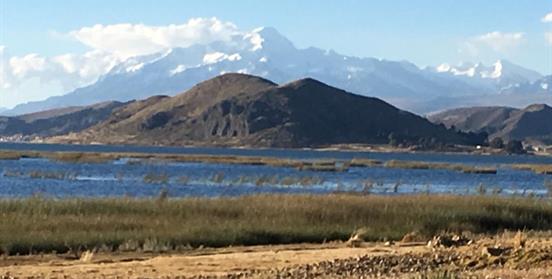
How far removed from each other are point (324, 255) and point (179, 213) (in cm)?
815

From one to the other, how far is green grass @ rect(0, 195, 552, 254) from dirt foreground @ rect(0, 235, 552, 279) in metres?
1.64

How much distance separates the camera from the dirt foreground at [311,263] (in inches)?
843

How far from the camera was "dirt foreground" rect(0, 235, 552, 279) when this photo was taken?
70.2 ft

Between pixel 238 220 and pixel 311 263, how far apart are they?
932 centimetres

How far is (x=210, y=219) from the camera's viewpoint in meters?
33.3

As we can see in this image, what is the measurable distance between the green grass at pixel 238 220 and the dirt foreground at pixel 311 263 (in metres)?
1.64

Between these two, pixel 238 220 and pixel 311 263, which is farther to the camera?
pixel 238 220

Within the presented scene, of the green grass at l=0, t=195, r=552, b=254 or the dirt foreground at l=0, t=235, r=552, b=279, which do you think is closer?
the dirt foreground at l=0, t=235, r=552, b=279

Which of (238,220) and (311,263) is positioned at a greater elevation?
(238,220)

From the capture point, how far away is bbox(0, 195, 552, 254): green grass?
94.3 feet

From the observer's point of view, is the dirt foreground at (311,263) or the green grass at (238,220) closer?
the dirt foreground at (311,263)

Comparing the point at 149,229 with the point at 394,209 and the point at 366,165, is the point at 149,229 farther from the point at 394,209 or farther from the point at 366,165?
the point at 366,165

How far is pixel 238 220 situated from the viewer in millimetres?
33531

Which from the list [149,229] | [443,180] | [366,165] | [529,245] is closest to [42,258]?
[149,229]
